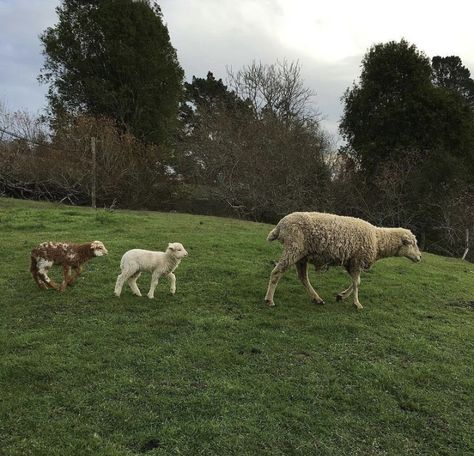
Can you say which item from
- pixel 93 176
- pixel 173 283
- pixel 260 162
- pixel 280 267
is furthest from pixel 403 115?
pixel 173 283

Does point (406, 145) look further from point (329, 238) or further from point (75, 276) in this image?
point (75, 276)

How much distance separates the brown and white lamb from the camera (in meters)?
7.29

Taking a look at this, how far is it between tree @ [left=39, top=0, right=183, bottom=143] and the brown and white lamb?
73.6 feet

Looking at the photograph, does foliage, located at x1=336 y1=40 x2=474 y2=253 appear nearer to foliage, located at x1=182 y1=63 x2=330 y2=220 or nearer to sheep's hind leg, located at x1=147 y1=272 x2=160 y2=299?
foliage, located at x1=182 y1=63 x2=330 y2=220

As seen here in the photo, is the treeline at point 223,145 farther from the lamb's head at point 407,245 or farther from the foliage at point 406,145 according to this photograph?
the lamb's head at point 407,245

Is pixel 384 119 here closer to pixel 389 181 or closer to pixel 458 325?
pixel 389 181

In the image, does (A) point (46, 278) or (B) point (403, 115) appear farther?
(B) point (403, 115)

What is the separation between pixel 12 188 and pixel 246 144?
1257cm

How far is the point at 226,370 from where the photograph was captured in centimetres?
536

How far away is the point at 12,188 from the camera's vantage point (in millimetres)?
23609

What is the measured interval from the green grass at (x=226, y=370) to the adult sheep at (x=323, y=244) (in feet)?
1.75

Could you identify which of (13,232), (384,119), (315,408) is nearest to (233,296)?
(315,408)

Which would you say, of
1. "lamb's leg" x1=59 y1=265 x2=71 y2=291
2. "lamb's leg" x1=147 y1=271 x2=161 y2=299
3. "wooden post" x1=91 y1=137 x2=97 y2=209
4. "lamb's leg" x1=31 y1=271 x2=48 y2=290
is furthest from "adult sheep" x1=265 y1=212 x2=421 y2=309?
"wooden post" x1=91 y1=137 x2=97 y2=209

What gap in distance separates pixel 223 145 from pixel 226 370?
23262 millimetres
